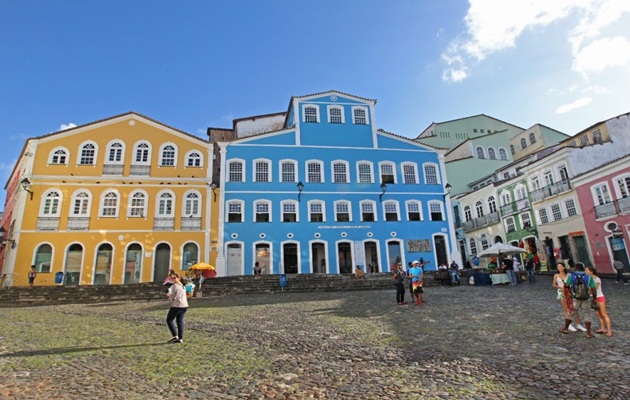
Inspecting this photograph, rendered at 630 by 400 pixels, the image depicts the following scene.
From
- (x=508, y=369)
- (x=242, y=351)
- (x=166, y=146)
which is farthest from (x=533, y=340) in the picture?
(x=166, y=146)

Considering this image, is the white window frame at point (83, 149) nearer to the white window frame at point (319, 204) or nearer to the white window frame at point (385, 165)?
the white window frame at point (319, 204)

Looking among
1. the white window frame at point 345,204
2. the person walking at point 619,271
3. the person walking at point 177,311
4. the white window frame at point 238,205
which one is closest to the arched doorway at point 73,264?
the white window frame at point 238,205

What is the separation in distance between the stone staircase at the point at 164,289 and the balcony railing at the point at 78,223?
5460mm

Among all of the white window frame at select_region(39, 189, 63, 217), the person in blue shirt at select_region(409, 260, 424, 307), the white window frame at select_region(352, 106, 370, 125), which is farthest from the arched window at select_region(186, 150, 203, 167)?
the person in blue shirt at select_region(409, 260, 424, 307)

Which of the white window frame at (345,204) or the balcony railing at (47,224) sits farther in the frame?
the white window frame at (345,204)

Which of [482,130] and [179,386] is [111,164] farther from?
[482,130]

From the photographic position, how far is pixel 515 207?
31.9 m

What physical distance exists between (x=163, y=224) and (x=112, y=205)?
361cm

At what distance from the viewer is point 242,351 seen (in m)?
6.71

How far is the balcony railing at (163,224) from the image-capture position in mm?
25281

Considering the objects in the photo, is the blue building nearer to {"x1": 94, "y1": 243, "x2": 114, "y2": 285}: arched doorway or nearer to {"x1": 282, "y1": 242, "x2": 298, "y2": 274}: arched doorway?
{"x1": 282, "y1": 242, "x2": 298, "y2": 274}: arched doorway

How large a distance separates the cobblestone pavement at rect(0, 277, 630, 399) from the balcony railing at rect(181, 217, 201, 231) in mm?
15152

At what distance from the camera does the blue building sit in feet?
87.2

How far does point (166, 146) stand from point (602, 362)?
2747 centimetres
